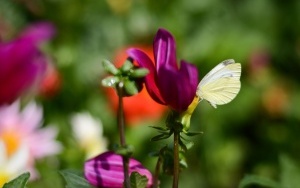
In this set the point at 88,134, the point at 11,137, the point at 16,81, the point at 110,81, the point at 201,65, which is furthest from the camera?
the point at 201,65

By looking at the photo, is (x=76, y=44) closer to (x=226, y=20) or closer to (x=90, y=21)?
(x=90, y=21)

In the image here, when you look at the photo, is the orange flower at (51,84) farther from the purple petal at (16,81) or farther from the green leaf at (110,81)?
the green leaf at (110,81)

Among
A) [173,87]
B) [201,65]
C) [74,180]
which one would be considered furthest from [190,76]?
[201,65]

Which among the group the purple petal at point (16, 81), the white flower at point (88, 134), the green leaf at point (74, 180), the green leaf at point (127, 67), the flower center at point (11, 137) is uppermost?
the green leaf at point (127, 67)

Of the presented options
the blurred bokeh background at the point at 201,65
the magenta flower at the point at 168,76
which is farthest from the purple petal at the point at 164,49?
the blurred bokeh background at the point at 201,65

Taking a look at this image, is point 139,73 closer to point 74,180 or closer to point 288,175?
point 74,180

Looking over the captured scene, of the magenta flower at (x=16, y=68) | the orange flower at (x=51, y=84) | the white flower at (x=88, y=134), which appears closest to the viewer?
the magenta flower at (x=16, y=68)

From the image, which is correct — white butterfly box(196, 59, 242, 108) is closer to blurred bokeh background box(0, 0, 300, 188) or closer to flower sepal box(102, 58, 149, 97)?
flower sepal box(102, 58, 149, 97)
